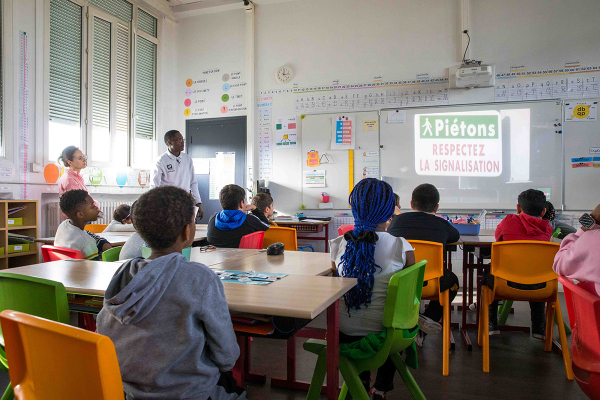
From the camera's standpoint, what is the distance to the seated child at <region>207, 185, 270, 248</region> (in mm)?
3094

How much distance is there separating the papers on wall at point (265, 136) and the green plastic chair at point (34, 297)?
4446mm

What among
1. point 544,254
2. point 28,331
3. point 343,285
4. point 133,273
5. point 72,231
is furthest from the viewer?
point 72,231

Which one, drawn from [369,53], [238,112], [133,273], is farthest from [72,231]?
[369,53]

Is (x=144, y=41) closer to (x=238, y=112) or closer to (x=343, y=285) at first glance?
(x=238, y=112)

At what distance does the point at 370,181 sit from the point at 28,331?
4.36 ft

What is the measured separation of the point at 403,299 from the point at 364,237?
0.94 ft

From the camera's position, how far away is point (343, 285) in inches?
60.1

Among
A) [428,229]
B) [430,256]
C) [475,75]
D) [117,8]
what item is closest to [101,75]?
[117,8]

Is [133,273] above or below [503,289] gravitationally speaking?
above

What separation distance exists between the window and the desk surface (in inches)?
131

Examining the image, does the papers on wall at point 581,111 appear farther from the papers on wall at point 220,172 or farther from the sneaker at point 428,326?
the papers on wall at point 220,172

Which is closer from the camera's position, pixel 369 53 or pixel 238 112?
pixel 369 53

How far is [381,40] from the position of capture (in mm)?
5336

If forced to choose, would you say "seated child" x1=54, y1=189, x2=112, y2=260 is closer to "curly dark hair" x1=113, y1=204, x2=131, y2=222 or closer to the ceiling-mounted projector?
"curly dark hair" x1=113, y1=204, x2=131, y2=222
